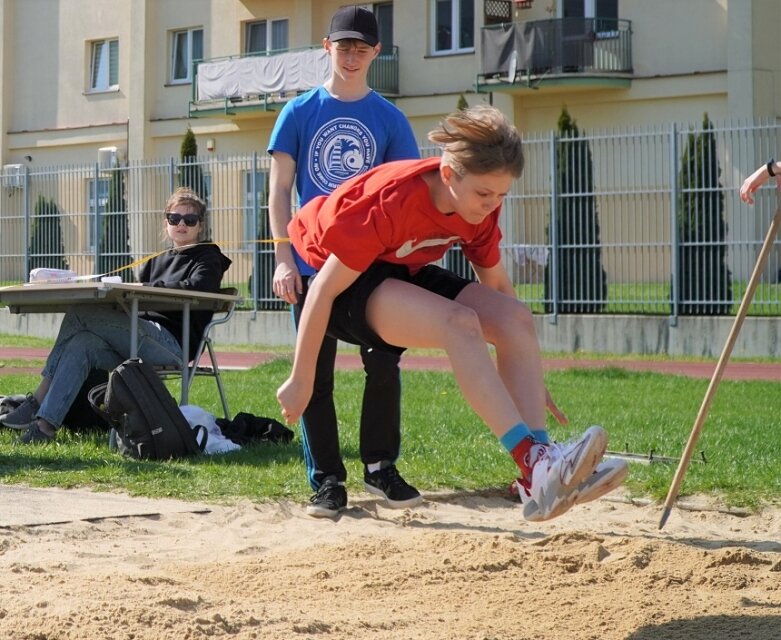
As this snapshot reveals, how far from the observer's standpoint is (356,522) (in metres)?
5.69

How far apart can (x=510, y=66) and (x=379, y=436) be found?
23301 mm

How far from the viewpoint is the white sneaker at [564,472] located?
416 centimetres

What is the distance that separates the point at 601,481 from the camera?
424 centimetres

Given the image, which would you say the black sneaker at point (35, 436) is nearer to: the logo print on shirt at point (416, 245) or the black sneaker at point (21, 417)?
the black sneaker at point (21, 417)

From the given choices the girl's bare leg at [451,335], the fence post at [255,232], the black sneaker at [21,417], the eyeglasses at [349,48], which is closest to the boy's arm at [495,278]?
the girl's bare leg at [451,335]

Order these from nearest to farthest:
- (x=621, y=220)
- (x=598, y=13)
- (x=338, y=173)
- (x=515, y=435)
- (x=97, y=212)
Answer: (x=515, y=435) < (x=338, y=173) < (x=621, y=220) < (x=97, y=212) < (x=598, y=13)

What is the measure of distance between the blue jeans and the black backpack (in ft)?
1.66

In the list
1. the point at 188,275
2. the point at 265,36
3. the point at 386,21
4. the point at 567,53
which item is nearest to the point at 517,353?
the point at 188,275

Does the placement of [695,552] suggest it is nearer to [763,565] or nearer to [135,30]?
[763,565]

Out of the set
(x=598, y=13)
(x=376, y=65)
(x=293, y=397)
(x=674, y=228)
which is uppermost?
(x=598, y=13)

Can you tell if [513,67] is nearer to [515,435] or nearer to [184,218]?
[184,218]

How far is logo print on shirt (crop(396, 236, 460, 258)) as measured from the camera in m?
4.68

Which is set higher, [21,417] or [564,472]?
[564,472]

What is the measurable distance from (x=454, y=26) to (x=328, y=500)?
85.5 ft
